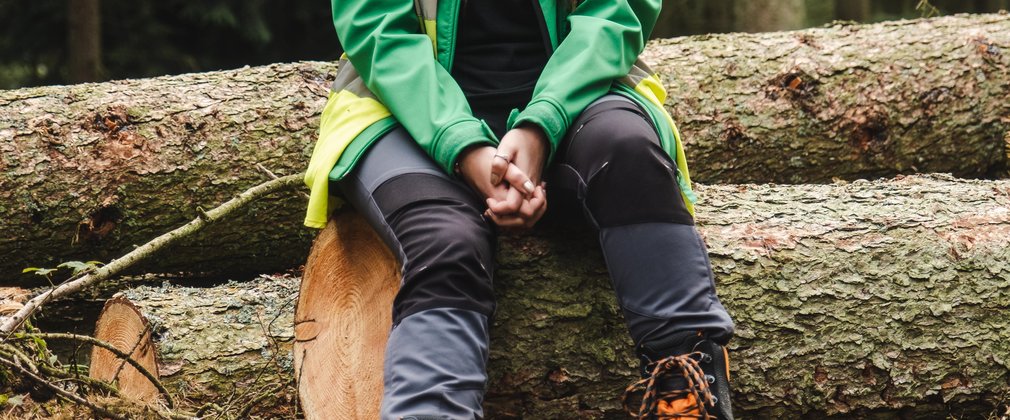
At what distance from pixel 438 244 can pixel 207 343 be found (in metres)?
0.99

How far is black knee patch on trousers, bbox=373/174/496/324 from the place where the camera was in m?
2.05

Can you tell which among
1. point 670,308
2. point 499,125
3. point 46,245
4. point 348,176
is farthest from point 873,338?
point 46,245

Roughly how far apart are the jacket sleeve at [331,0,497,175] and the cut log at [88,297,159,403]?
972mm

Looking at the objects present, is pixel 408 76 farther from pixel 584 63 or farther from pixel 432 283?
pixel 432 283

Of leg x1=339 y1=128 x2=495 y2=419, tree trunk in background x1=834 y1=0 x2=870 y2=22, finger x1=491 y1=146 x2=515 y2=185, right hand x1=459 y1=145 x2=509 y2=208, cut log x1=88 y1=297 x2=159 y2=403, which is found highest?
finger x1=491 y1=146 x2=515 y2=185

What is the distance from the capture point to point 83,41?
6.44 m

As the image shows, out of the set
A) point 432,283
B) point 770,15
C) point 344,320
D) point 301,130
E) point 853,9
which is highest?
point 432,283

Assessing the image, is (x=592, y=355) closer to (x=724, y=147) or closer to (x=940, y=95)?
(x=724, y=147)

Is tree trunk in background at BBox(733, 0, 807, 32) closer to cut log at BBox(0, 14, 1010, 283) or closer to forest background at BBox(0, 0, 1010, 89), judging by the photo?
forest background at BBox(0, 0, 1010, 89)

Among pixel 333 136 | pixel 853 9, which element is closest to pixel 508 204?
pixel 333 136

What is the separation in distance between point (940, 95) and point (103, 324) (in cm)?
349

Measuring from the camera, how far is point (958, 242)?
266cm

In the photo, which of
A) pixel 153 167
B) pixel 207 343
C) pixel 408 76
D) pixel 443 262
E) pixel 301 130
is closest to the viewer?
pixel 443 262

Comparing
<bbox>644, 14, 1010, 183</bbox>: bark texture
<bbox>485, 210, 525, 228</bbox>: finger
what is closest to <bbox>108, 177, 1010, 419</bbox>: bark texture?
<bbox>485, 210, 525, 228</bbox>: finger
